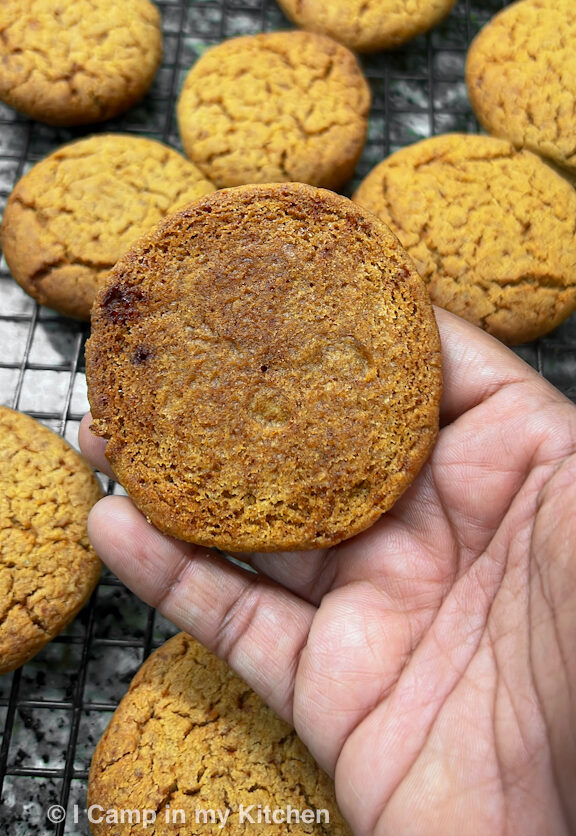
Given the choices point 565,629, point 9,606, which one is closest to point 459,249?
point 565,629

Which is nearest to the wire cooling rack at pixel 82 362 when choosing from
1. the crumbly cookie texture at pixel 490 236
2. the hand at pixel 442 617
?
the crumbly cookie texture at pixel 490 236

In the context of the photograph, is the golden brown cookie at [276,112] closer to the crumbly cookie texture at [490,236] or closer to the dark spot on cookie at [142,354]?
the crumbly cookie texture at [490,236]

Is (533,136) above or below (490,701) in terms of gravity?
above

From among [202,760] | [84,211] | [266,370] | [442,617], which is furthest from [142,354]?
[202,760]

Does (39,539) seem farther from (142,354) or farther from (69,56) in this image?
(69,56)

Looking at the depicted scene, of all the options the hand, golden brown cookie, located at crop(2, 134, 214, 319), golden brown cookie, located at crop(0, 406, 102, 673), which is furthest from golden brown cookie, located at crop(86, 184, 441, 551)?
golden brown cookie, located at crop(2, 134, 214, 319)

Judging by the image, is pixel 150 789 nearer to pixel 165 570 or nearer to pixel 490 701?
pixel 165 570

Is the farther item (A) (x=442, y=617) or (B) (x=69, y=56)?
(B) (x=69, y=56)
